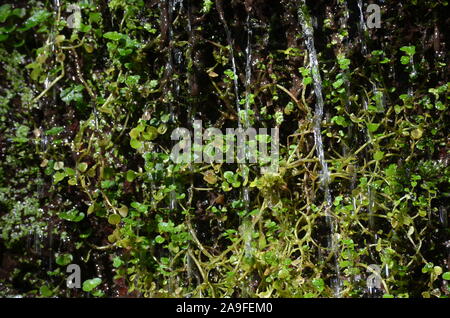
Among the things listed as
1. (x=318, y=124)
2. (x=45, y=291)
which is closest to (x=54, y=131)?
(x=45, y=291)

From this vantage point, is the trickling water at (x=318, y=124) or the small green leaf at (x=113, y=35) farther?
the trickling water at (x=318, y=124)

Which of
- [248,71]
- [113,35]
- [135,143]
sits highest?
[113,35]

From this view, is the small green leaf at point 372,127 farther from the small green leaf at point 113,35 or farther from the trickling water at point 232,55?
the small green leaf at point 113,35

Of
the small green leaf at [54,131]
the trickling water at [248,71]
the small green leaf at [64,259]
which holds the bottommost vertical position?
the small green leaf at [64,259]

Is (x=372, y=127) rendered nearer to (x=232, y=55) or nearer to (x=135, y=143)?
(x=232, y=55)

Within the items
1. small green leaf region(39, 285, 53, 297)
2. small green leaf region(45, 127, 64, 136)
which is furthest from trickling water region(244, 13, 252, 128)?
small green leaf region(39, 285, 53, 297)

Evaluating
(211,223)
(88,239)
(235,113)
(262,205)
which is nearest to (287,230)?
(262,205)

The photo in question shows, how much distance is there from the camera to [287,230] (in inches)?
63.6

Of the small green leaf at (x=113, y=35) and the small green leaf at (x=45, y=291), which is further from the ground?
the small green leaf at (x=113, y=35)

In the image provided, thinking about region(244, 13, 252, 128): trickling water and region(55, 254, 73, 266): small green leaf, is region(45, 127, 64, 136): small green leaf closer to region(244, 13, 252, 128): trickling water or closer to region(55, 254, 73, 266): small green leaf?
region(55, 254, 73, 266): small green leaf

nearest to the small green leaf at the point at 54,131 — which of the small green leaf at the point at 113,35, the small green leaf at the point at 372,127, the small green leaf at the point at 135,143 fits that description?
the small green leaf at the point at 135,143

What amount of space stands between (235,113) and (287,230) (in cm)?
45

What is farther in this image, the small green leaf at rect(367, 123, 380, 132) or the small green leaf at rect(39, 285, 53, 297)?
the small green leaf at rect(367, 123, 380, 132)
